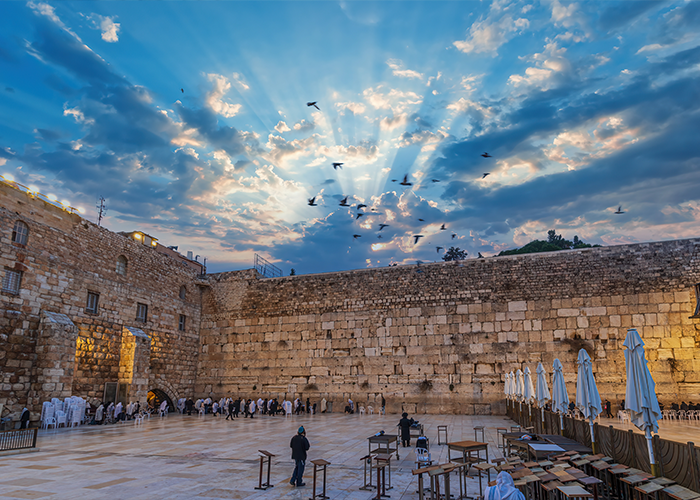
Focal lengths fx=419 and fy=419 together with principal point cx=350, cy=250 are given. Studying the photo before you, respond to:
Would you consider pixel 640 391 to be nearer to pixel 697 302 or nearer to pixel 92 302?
pixel 697 302

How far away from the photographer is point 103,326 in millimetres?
17750

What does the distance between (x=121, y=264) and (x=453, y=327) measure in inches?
625

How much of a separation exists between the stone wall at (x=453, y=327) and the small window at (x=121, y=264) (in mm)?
6609

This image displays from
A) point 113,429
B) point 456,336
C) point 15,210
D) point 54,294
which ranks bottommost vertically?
point 113,429

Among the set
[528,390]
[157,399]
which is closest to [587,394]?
[528,390]

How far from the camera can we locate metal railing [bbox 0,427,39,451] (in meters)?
9.66

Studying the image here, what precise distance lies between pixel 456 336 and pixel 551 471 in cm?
1500

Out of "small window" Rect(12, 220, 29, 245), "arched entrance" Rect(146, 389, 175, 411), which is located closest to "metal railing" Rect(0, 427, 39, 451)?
"small window" Rect(12, 220, 29, 245)

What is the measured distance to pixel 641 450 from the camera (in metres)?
5.91

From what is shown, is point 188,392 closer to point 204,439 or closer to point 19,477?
point 204,439

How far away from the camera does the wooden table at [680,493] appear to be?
171 inches

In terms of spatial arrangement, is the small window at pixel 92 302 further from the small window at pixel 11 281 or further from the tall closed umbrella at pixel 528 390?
the tall closed umbrella at pixel 528 390

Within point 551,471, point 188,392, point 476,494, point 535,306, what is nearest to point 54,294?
point 188,392

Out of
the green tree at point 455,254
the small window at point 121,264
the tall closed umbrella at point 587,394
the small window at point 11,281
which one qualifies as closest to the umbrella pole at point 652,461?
the tall closed umbrella at point 587,394
